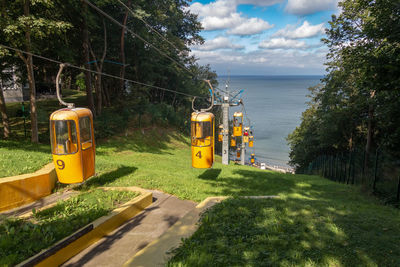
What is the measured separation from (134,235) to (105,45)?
1946cm

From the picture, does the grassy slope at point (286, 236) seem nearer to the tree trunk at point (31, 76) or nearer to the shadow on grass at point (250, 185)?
the shadow on grass at point (250, 185)

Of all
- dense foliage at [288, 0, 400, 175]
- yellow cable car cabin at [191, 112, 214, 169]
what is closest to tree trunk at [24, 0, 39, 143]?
yellow cable car cabin at [191, 112, 214, 169]

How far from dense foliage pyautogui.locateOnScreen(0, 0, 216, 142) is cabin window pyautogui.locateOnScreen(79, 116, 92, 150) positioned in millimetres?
3322

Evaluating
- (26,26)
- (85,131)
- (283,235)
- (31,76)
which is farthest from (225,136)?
(283,235)

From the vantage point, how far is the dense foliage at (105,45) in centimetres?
1352

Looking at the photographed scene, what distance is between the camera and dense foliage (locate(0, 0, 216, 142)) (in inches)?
532

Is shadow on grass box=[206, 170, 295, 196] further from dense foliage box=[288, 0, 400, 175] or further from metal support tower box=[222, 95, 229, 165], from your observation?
metal support tower box=[222, 95, 229, 165]

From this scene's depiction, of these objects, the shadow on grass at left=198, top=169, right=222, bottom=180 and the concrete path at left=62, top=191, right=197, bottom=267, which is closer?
the concrete path at left=62, top=191, right=197, bottom=267

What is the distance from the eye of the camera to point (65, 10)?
691 inches

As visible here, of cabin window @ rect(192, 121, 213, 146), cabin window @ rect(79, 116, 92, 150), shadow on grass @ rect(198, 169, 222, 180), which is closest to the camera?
cabin window @ rect(79, 116, 92, 150)

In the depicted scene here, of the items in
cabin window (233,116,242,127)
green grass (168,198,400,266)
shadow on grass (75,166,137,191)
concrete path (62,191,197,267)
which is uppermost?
cabin window (233,116,242,127)

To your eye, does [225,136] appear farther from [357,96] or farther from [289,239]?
[289,239]

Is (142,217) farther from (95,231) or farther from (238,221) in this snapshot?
(238,221)

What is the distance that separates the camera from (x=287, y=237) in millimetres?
4969
